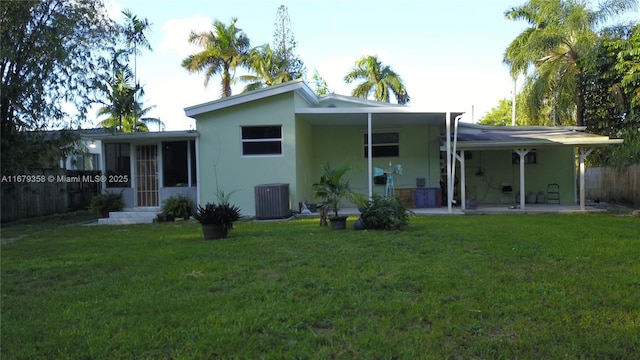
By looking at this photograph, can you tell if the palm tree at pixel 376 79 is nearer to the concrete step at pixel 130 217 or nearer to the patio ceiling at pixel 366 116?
the patio ceiling at pixel 366 116

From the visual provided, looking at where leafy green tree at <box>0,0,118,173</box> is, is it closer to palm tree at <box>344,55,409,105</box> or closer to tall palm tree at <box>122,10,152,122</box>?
tall palm tree at <box>122,10,152,122</box>

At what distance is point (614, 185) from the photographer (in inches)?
690

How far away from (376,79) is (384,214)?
81.1ft

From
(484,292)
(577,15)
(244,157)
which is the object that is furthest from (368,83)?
(484,292)

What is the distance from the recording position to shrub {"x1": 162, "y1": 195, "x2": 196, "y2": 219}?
12906 mm

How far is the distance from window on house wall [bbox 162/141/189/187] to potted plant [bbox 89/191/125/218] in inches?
59.3

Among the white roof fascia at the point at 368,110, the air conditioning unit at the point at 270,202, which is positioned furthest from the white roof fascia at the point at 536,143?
the air conditioning unit at the point at 270,202

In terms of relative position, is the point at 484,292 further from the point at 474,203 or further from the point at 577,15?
the point at 577,15

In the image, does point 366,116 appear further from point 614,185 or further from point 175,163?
point 614,185

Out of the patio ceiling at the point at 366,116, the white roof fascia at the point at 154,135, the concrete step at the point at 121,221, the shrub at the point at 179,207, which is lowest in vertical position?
the concrete step at the point at 121,221

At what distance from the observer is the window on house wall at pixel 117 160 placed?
47.3 ft

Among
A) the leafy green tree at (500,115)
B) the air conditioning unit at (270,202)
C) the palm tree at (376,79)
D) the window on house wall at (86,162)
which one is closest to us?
the air conditioning unit at (270,202)

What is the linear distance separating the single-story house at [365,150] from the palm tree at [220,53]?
1194 cm

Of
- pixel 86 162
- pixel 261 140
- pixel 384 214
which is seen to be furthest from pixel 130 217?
pixel 86 162
